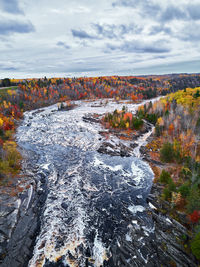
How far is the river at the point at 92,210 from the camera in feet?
50.4

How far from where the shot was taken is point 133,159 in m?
36.9

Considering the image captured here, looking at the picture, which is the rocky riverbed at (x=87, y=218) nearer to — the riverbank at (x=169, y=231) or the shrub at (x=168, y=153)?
the riverbank at (x=169, y=231)

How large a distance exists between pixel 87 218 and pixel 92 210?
4.99ft

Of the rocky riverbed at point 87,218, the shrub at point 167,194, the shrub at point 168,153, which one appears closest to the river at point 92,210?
Answer: the rocky riverbed at point 87,218

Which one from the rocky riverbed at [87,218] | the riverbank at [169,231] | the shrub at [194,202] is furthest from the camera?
the shrub at [194,202]

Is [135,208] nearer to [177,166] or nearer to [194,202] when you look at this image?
[194,202]

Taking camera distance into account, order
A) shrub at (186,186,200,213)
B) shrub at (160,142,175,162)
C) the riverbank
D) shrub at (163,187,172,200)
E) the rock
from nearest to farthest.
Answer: the riverbank < shrub at (186,186,200,213) < the rock < shrub at (163,187,172,200) < shrub at (160,142,175,162)

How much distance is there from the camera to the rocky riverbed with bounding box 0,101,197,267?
49.7 ft

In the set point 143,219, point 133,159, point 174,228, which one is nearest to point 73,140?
point 133,159

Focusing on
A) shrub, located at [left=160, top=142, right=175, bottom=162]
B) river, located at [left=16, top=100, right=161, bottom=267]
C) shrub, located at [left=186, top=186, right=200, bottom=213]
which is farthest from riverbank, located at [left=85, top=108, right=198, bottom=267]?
shrub, located at [left=160, top=142, right=175, bottom=162]

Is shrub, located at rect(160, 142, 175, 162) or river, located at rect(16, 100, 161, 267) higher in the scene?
shrub, located at rect(160, 142, 175, 162)

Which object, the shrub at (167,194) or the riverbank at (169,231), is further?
the shrub at (167,194)

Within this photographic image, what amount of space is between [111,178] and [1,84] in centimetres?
15589

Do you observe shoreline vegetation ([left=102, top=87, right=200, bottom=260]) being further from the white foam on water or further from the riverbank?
the white foam on water
